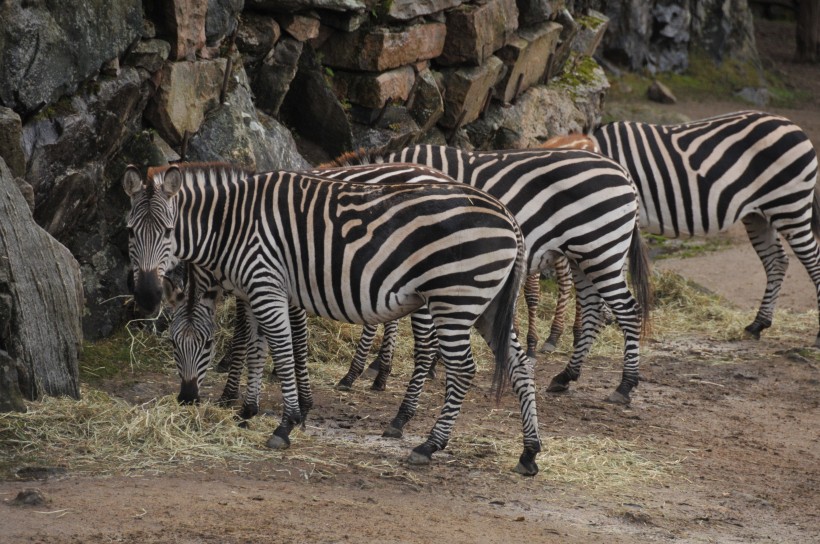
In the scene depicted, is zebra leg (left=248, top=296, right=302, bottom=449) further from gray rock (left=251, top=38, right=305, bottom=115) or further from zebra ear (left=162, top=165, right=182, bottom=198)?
gray rock (left=251, top=38, right=305, bottom=115)

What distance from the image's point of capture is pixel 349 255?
6789mm

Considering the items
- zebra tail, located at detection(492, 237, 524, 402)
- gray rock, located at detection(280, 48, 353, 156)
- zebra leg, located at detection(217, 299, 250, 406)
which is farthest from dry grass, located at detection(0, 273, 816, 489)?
gray rock, located at detection(280, 48, 353, 156)

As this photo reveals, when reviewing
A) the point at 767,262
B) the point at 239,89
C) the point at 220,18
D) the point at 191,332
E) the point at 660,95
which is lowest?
the point at 767,262

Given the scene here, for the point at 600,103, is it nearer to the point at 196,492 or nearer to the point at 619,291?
the point at 619,291

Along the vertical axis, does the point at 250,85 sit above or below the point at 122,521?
above

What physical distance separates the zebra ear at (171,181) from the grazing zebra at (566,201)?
1.94 meters

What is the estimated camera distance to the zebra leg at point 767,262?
1120cm

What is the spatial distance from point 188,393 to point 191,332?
A: 410 mm

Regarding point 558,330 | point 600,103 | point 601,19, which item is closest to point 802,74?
point 601,19

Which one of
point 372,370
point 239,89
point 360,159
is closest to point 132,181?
point 360,159

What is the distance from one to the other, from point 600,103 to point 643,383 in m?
6.63

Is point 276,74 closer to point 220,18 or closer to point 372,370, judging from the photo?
point 220,18

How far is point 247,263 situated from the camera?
6949 mm

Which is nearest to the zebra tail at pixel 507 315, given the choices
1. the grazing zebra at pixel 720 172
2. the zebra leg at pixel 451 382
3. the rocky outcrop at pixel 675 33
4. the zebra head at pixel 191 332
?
the zebra leg at pixel 451 382
